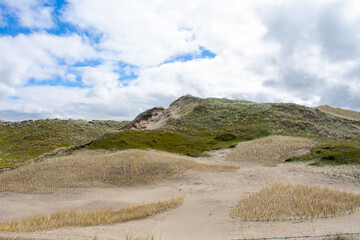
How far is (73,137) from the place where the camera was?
59.1m

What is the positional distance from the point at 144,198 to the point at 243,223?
336 inches

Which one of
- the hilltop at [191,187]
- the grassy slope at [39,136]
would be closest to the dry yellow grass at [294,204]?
the hilltop at [191,187]

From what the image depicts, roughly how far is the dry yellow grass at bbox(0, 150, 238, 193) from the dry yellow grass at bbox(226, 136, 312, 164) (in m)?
4.33

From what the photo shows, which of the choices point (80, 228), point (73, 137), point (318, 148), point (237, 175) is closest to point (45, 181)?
point (80, 228)

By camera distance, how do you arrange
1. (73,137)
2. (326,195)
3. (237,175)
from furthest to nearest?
1. (73,137)
2. (237,175)
3. (326,195)

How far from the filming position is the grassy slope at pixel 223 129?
119ft

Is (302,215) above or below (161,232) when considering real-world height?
above

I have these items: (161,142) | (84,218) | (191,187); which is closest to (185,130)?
(161,142)

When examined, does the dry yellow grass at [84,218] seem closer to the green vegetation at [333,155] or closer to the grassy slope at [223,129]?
the green vegetation at [333,155]

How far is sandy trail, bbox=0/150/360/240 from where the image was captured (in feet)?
33.9

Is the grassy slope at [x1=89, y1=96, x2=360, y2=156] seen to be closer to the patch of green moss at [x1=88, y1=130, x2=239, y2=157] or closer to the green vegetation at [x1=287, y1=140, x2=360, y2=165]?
the patch of green moss at [x1=88, y1=130, x2=239, y2=157]

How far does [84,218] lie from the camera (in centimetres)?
1315

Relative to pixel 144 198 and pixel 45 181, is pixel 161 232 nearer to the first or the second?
pixel 144 198

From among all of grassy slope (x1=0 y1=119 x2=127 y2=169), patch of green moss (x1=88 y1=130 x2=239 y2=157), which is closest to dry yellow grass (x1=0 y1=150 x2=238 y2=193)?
patch of green moss (x1=88 y1=130 x2=239 y2=157)
